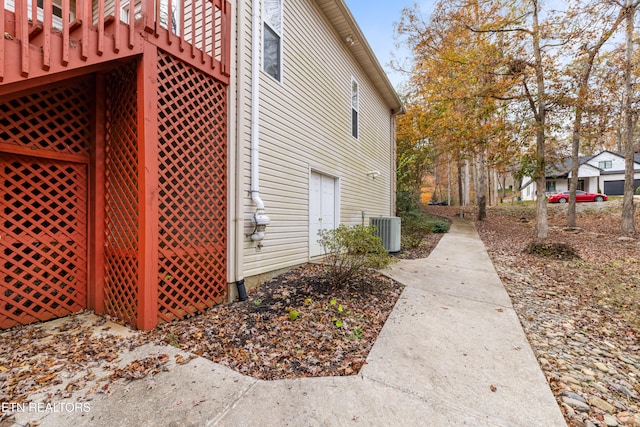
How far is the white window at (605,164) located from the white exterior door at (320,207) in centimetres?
3535

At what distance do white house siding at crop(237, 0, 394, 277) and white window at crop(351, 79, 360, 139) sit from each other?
24 centimetres

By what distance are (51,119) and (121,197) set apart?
109 cm

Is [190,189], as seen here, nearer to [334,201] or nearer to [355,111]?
[334,201]

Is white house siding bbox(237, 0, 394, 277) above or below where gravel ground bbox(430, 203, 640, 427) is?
above

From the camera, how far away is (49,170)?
3.13 meters

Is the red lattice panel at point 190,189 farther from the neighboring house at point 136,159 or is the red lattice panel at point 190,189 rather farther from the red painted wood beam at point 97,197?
the red painted wood beam at point 97,197

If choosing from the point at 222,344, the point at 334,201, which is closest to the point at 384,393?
the point at 222,344

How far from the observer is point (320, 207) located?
637cm

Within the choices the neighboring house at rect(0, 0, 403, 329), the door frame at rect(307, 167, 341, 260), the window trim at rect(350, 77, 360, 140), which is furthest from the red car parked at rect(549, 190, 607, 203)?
the neighboring house at rect(0, 0, 403, 329)

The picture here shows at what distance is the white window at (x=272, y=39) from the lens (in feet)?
15.5

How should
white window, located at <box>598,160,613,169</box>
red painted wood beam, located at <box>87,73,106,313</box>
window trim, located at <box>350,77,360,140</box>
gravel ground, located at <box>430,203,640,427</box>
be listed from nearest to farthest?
gravel ground, located at <box>430,203,640,427</box> < red painted wood beam, located at <box>87,73,106,313</box> < window trim, located at <box>350,77,360,140</box> < white window, located at <box>598,160,613,169</box>

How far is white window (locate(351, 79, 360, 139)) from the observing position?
796cm

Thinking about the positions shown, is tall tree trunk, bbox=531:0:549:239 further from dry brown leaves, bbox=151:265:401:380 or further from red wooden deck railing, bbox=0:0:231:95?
red wooden deck railing, bbox=0:0:231:95

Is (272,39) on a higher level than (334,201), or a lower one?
higher
